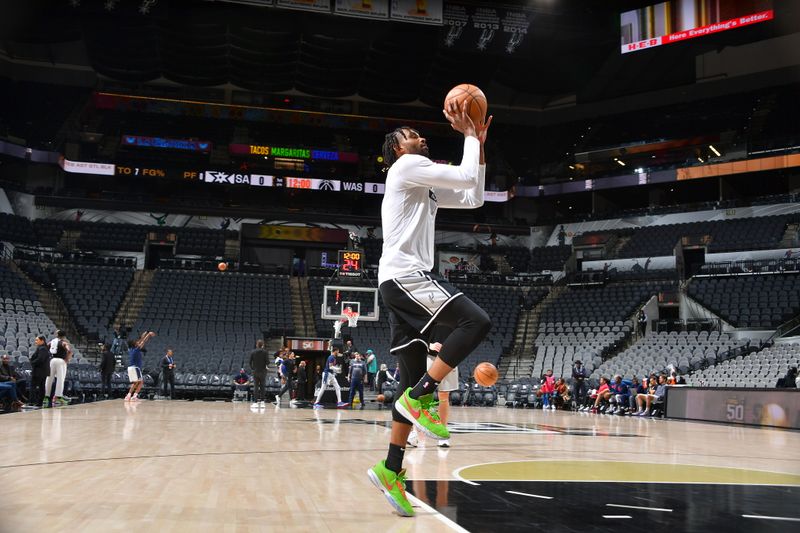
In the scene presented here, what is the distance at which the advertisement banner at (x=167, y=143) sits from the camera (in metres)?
32.4

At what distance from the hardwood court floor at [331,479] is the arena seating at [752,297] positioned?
17.0m

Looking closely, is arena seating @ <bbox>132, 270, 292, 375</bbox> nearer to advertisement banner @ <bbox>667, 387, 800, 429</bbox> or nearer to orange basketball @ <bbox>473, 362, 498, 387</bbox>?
advertisement banner @ <bbox>667, 387, 800, 429</bbox>

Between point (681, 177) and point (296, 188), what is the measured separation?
17008 millimetres

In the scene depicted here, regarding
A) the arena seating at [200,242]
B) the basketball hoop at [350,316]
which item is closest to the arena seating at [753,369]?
the basketball hoop at [350,316]

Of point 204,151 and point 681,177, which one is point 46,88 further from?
point 681,177

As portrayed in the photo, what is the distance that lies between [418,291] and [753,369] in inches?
740

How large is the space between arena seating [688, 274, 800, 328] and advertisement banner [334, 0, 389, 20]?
49.7 feet

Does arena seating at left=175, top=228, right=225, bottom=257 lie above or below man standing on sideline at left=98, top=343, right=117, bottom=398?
above

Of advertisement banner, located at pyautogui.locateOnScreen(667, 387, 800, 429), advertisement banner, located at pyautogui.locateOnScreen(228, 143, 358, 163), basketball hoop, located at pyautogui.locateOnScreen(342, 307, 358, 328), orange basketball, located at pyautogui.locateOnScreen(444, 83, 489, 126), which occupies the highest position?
advertisement banner, located at pyautogui.locateOnScreen(228, 143, 358, 163)

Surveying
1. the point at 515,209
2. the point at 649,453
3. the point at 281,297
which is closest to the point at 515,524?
the point at 649,453

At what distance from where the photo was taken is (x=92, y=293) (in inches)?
1073

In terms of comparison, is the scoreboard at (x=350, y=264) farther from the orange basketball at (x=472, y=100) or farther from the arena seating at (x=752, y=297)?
the orange basketball at (x=472, y=100)

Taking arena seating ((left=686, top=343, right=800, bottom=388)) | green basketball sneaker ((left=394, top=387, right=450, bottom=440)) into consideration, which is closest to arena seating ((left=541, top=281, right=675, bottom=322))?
arena seating ((left=686, top=343, right=800, bottom=388))

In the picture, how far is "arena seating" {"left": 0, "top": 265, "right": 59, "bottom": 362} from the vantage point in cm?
2015
